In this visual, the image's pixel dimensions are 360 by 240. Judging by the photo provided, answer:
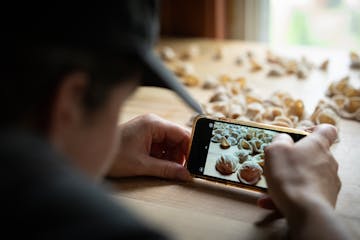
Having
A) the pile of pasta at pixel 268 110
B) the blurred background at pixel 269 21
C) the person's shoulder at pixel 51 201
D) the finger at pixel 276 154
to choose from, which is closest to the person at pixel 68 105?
the person's shoulder at pixel 51 201

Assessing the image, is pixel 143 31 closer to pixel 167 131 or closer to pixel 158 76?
pixel 158 76

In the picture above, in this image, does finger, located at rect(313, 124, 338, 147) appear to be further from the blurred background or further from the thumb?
the blurred background

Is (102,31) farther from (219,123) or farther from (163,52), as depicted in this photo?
(163,52)

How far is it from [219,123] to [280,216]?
16 cm

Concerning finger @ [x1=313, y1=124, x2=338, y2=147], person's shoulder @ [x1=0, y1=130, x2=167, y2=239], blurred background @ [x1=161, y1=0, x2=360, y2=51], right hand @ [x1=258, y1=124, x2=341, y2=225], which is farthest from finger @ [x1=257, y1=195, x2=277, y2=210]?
blurred background @ [x1=161, y1=0, x2=360, y2=51]

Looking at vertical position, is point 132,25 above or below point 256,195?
above

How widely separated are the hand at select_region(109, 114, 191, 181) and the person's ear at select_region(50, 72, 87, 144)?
0.34 metres

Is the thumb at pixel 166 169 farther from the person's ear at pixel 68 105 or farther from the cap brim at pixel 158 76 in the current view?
the person's ear at pixel 68 105

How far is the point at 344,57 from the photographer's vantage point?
1456 mm

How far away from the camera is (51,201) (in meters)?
0.38

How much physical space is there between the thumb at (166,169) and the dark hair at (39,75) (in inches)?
14.2

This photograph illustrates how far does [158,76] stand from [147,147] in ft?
1.02

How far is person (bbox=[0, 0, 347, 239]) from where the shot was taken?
38 cm

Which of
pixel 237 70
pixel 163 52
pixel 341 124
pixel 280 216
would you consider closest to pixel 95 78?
pixel 280 216
